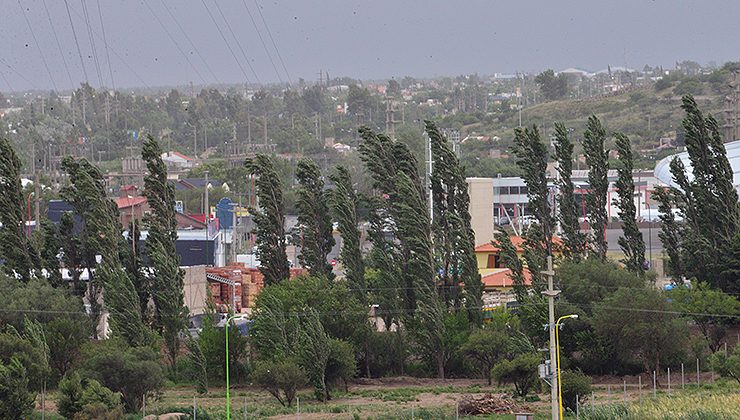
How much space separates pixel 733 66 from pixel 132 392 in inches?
5319

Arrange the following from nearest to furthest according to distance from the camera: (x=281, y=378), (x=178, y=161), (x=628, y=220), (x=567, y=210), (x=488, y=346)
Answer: (x=281, y=378)
(x=488, y=346)
(x=628, y=220)
(x=567, y=210)
(x=178, y=161)

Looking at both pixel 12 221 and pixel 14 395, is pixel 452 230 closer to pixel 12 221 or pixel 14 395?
pixel 12 221

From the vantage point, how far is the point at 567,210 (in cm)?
4931

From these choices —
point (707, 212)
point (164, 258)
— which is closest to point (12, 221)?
point (164, 258)

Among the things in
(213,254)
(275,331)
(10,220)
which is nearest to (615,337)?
(275,331)

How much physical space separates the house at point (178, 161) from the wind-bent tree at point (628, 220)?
311ft

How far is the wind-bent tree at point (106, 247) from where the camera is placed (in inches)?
1703

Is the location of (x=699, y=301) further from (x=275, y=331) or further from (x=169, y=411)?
(x=169, y=411)

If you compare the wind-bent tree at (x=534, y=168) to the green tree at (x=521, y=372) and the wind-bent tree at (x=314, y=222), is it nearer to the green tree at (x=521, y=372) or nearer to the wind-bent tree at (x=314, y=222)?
the wind-bent tree at (x=314, y=222)

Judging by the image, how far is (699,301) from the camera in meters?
45.0

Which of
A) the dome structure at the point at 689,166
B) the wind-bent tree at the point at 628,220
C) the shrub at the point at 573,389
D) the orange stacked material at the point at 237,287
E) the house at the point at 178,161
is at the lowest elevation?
the shrub at the point at 573,389

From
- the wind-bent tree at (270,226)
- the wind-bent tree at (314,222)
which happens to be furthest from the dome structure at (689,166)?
the wind-bent tree at (270,226)

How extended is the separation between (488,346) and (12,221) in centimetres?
1593

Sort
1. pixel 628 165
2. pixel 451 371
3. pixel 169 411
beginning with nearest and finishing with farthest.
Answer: pixel 169 411, pixel 451 371, pixel 628 165
